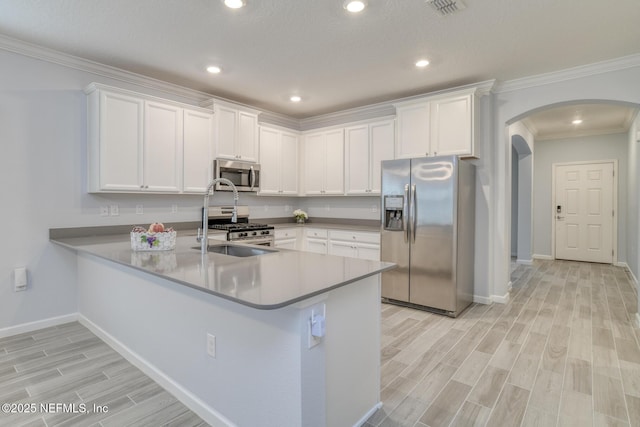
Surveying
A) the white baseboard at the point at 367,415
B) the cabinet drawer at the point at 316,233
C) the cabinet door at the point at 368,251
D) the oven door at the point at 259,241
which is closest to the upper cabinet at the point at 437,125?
the cabinet door at the point at 368,251

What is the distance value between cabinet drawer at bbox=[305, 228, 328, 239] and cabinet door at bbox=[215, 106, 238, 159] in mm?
1542

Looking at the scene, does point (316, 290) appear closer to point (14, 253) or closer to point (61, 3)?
point (61, 3)

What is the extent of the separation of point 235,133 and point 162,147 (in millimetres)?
986

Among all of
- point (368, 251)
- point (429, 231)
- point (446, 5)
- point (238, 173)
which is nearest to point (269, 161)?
point (238, 173)

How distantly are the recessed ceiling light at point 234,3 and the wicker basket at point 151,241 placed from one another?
5.61 ft

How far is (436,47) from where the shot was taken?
3061 millimetres

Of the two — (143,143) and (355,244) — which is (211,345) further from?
(355,244)

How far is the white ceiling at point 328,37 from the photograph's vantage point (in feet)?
8.06

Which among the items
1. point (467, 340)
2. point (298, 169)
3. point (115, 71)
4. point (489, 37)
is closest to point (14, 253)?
point (115, 71)

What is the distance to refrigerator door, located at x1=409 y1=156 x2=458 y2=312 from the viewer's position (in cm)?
355

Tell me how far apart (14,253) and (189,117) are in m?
2.13

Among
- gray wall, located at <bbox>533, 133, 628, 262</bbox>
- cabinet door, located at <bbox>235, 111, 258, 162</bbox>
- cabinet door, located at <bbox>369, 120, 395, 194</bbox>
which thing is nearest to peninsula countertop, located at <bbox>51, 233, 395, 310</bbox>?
cabinet door, located at <bbox>235, 111, 258, 162</bbox>

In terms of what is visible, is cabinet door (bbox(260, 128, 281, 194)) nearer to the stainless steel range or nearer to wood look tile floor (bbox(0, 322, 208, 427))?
the stainless steel range

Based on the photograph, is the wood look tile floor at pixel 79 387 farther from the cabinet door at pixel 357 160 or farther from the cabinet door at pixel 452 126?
the cabinet door at pixel 452 126
